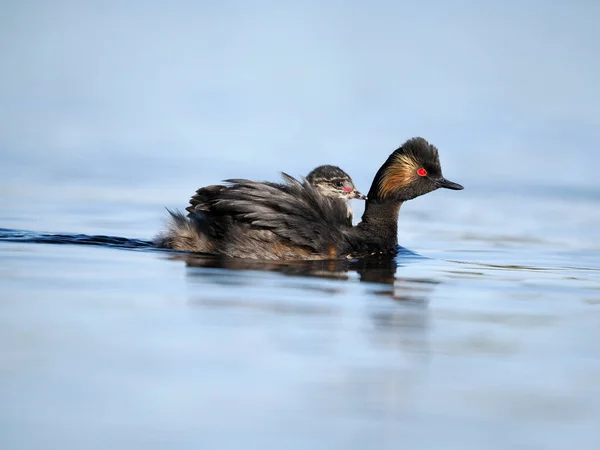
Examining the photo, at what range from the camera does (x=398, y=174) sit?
446 inches

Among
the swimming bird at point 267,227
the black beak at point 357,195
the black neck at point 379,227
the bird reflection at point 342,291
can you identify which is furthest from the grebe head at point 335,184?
the bird reflection at point 342,291

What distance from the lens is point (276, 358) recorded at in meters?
5.49

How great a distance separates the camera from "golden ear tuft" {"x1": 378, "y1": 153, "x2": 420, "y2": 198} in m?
11.3

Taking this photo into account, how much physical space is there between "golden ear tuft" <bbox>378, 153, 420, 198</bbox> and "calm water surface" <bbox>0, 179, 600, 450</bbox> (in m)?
1.90

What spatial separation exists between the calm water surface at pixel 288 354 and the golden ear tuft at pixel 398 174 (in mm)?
1897

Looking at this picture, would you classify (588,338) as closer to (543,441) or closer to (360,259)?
(543,441)

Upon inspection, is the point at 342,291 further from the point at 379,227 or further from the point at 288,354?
the point at 379,227

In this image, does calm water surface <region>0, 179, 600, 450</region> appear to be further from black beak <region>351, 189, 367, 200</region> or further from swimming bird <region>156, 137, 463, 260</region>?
black beak <region>351, 189, 367, 200</region>

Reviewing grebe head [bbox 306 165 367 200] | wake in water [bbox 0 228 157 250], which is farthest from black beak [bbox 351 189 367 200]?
wake in water [bbox 0 228 157 250]

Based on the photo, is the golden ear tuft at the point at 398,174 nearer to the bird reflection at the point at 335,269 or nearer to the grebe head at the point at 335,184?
the grebe head at the point at 335,184

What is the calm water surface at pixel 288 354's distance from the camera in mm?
4531

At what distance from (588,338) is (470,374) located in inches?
49.2

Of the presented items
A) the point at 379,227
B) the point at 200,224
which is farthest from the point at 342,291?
the point at 379,227

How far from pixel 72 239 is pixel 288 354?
514 cm
